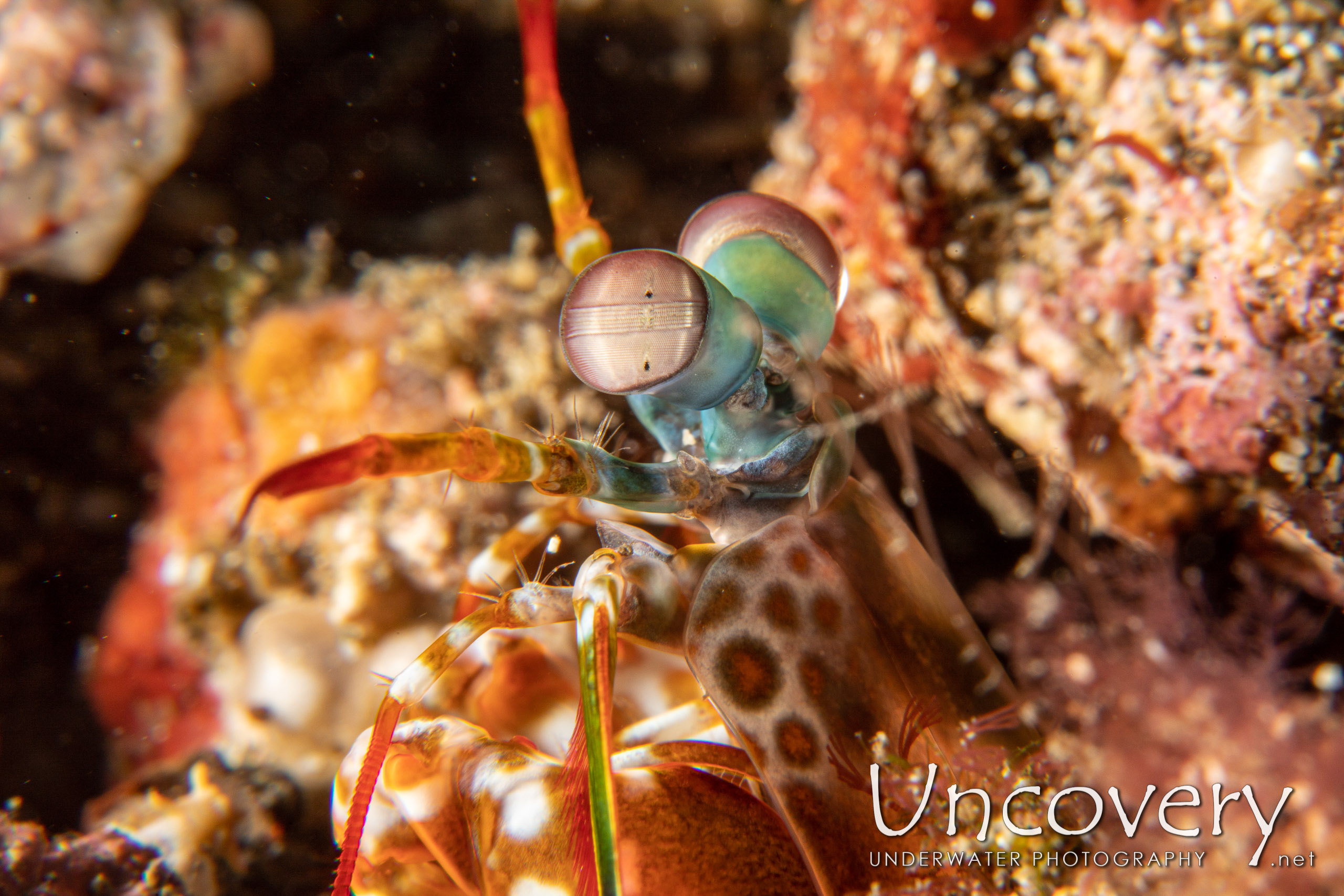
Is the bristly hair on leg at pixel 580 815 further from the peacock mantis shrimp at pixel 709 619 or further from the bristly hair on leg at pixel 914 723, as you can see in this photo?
the bristly hair on leg at pixel 914 723

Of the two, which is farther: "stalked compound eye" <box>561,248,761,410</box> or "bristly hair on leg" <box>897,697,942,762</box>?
"bristly hair on leg" <box>897,697,942,762</box>

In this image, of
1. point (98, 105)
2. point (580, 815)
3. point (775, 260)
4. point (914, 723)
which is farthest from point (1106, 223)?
point (98, 105)

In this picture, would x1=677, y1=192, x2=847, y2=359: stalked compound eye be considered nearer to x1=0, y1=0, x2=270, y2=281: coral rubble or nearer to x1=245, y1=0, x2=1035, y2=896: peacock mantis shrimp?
x1=245, y1=0, x2=1035, y2=896: peacock mantis shrimp

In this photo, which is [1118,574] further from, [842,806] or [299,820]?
[299,820]

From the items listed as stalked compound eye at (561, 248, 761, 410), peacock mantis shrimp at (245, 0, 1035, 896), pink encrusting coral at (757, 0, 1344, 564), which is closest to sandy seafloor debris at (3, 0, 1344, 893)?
pink encrusting coral at (757, 0, 1344, 564)

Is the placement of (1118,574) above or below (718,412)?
below

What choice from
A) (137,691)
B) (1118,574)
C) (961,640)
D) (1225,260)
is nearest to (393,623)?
(137,691)

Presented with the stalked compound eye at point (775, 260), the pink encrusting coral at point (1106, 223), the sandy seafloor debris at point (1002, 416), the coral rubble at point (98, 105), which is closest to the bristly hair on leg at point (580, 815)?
the sandy seafloor debris at point (1002, 416)
